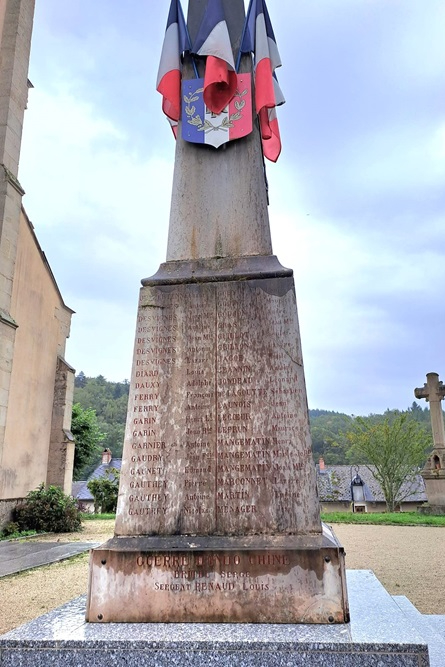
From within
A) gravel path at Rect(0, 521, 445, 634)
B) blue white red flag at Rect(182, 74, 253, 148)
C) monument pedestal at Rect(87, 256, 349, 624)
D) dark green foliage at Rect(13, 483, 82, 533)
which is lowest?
gravel path at Rect(0, 521, 445, 634)

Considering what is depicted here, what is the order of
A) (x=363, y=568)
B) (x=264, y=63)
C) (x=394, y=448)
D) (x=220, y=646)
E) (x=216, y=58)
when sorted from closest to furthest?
1. (x=220, y=646)
2. (x=216, y=58)
3. (x=264, y=63)
4. (x=363, y=568)
5. (x=394, y=448)

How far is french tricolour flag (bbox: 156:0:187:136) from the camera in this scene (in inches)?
172

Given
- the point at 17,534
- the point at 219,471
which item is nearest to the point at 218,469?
the point at 219,471

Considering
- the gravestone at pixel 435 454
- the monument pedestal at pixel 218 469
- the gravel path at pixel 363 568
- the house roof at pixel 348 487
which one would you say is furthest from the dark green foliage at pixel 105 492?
the house roof at pixel 348 487

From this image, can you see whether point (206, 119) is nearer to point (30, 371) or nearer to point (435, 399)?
point (30, 371)

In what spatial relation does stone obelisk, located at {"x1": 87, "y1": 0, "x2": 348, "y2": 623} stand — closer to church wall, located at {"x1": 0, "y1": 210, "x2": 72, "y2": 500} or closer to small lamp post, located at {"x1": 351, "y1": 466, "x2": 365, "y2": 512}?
church wall, located at {"x1": 0, "y1": 210, "x2": 72, "y2": 500}

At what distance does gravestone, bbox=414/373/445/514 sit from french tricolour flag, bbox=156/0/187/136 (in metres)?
17.2

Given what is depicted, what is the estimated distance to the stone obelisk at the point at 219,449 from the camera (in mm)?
2678

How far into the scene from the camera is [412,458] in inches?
996

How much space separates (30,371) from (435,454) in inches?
553

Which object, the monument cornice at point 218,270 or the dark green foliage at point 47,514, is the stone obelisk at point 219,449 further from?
the dark green foliage at point 47,514

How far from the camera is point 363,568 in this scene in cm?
809

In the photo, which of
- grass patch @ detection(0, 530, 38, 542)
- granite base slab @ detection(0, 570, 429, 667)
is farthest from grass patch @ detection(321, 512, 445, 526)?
granite base slab @ detection(0, 570, 429, 667)

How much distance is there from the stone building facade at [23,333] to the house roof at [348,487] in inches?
982
